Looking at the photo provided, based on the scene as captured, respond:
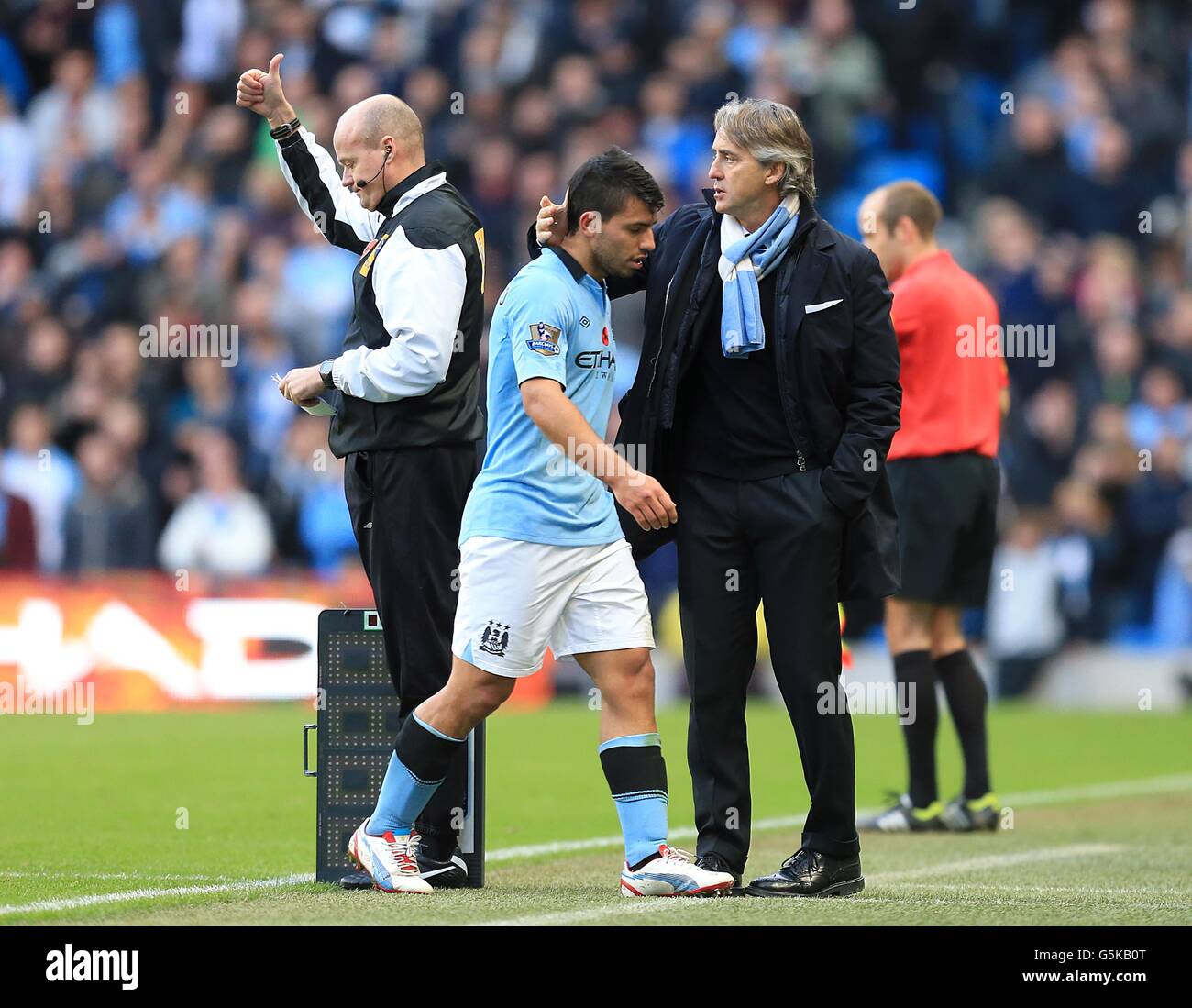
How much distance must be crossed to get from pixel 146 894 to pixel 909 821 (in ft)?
12.4

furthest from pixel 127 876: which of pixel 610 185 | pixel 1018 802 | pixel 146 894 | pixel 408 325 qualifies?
pixel 1018 802

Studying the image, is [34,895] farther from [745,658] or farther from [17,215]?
[17,215]

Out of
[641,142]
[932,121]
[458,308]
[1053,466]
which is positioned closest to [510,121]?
[641,142]

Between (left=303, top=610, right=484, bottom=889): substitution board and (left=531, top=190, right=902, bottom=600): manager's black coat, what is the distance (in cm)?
108

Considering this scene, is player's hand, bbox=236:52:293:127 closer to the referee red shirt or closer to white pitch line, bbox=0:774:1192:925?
white pitch line, bbox=0:774:1192:925

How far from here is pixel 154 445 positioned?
58.9 ft

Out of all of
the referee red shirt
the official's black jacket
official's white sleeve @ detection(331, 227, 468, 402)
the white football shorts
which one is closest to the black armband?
the official's black jacket

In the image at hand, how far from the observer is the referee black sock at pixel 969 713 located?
886cm

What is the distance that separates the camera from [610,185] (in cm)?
606

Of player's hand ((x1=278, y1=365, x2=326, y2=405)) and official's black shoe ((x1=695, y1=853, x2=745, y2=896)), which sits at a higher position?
Answer: player's hand ((x1=278, y1=365, x2=326, y2=405))

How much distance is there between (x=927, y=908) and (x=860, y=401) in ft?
4.97

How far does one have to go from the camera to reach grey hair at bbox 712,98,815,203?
6.25m

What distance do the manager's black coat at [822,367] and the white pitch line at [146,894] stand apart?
5.85 feet

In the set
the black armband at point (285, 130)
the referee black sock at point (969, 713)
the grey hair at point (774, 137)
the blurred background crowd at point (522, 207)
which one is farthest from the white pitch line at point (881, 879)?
the blurred background crowd at point (522, 207)
